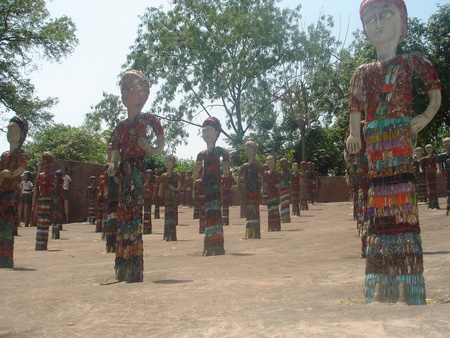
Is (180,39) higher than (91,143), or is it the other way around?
(180,39)

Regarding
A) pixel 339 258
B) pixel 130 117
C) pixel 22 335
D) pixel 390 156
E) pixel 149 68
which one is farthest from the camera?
pixel 149 68

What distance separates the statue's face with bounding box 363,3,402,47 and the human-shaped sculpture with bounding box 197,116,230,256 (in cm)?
516

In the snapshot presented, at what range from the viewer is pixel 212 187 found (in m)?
10.0

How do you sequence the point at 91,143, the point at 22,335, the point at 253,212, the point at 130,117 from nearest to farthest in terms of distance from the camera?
the point at 22,335, the point at 130,117, the point at 253,212, the point at 91,143

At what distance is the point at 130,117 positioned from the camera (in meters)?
7.32

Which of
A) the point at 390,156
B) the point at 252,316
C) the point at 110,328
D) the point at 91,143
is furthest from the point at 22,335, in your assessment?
the point at 91,143

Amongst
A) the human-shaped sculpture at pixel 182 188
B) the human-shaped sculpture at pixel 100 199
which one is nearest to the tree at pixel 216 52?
the human-shaped sculpture at pixel 182 188

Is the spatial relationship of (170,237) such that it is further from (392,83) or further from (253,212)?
(392,83)

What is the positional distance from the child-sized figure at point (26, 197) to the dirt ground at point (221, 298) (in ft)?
37.4

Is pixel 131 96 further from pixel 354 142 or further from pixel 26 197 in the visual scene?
pixel 26 197

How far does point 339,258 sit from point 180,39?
30.0m

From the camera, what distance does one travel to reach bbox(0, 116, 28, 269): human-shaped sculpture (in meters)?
8.66

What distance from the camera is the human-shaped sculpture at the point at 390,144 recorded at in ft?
16.0

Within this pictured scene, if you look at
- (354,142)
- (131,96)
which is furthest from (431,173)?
(354,142)
